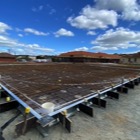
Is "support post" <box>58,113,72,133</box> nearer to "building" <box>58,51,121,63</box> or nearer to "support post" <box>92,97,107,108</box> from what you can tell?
"support post" <box>92,97,107,108</box>

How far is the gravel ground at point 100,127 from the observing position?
353 cm

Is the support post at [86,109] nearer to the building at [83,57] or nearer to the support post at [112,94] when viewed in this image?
the support post at [112,94]

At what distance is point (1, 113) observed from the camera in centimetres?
468

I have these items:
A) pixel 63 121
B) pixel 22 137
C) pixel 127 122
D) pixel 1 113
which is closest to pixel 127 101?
pixel 127 122

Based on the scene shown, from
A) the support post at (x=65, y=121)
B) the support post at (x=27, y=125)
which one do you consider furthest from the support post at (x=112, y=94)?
the support post at (x=27, y=125)

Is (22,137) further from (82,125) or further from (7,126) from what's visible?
(82,125)

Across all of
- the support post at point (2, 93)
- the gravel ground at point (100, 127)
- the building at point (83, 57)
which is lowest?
the gravel ground at point (100, 127)

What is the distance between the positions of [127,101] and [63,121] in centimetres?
401

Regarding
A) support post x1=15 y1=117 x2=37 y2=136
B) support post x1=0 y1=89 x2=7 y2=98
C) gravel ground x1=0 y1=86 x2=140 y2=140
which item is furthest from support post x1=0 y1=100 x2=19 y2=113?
support post x1=15 y1=117 x2=37 y2=136

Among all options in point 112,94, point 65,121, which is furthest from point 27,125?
point 112,94

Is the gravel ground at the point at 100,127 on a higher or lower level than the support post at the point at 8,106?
lower

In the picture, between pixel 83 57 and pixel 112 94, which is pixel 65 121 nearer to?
pixel 112 94

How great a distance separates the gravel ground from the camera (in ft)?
11.6

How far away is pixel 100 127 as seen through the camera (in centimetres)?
405
